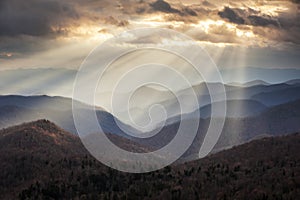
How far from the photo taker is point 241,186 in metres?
165

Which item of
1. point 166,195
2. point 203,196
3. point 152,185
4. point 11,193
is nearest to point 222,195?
point 203,196

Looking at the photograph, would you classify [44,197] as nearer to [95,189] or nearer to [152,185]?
[95,189]

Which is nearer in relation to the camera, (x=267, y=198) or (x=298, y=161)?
(x=267, y=198)

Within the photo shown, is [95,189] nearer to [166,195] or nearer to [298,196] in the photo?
[166,195]

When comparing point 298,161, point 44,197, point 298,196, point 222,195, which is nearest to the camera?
point 298,196

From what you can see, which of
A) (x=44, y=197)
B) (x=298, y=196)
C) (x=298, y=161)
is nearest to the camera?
(x=298, y=196)

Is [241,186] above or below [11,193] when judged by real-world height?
above

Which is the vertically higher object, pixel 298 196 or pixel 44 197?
pixel 298 196

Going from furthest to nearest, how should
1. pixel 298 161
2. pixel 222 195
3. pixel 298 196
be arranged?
pixel 298 161 < pixel 222 195 < pixel 298 196

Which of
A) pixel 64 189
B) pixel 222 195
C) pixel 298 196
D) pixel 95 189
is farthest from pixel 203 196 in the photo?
pixel 64 189

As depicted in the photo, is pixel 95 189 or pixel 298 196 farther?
pixel 95 189

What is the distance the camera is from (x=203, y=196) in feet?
533

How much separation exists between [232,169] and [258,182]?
30.9 m

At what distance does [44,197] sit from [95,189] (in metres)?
21.4
